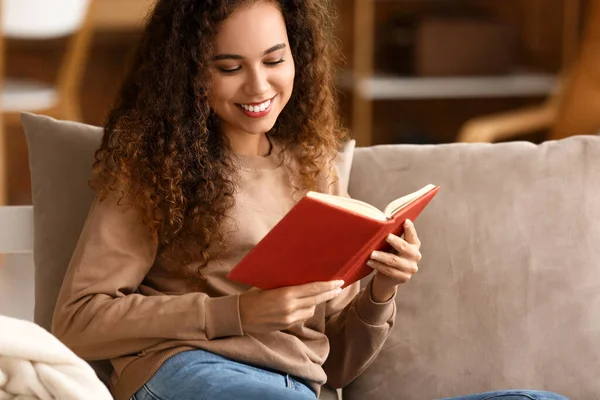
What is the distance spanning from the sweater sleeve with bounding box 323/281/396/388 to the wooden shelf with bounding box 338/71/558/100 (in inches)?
88.3

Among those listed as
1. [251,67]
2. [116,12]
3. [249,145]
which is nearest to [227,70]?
[251,67]

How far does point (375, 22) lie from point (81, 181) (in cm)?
277

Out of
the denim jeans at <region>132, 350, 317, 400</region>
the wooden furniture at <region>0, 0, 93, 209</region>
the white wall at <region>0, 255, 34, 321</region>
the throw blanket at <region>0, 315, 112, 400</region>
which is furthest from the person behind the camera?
the wooden furniture at <region>0, 0, 93, 209</region>

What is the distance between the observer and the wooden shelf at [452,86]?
12.6 feet

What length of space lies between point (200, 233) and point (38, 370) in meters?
0.36

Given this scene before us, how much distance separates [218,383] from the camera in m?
1.36

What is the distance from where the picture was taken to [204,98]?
1507 millimetres

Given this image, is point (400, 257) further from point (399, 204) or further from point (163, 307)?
point (163, 307)

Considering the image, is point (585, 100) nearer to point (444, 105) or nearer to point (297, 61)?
point (444, 105)

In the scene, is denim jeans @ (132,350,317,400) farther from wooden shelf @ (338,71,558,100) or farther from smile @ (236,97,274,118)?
wooden shelf @ (338,71,558,100)

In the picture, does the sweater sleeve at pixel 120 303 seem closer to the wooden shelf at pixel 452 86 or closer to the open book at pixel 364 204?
the open book at pixel 364 204

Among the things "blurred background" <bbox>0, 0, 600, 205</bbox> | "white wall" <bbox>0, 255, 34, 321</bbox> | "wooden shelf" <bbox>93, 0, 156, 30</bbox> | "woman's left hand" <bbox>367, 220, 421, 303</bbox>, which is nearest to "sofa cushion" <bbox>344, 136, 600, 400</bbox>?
"woman's left hand" <bbox>367, 220, 421, 303</bbox>

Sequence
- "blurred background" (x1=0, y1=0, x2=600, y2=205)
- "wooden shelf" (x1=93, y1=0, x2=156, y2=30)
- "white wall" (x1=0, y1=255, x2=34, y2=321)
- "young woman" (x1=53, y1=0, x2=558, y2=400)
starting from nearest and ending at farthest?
"young woman" (x1=53, y1=0, x2=558, y2=400) < "white wall" (x1=0, y1=255, x2=34, y2=321) < "blurred background" (x1=0, y1=0, x2=600, y2=205) < "wooden shelf" (x1=93, y1=0, x2=156, y2=30)

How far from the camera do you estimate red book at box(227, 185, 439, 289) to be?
1263mm
